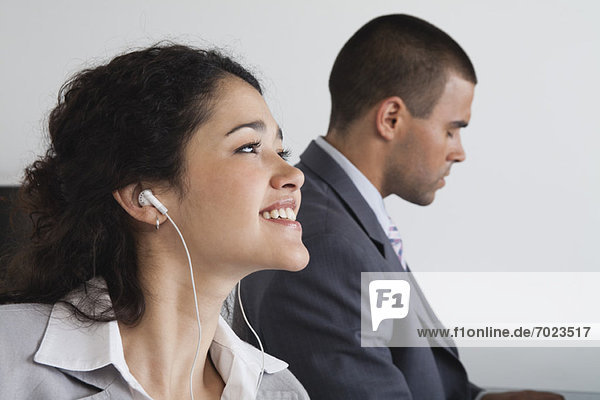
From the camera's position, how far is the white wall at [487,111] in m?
3.01

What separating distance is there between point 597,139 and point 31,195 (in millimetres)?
2425

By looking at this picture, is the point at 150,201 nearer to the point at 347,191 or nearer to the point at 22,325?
the point at 22,325

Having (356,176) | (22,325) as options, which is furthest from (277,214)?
(356,176)

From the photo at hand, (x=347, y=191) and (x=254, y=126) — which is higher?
(x=254, y=126)

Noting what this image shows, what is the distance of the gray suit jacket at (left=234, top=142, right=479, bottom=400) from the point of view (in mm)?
1604

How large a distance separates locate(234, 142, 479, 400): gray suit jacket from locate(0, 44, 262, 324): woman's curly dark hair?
1.66 ft

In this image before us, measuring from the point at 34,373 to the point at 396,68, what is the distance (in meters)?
1.40

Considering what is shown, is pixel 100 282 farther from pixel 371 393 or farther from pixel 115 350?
pixel 371 393

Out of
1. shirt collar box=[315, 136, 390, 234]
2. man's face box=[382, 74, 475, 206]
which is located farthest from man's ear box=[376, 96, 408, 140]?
→ shirt collar box=[315, 136, 390, 234]

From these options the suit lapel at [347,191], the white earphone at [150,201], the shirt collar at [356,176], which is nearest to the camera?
the white earphone at [150,201]

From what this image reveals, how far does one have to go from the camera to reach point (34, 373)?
1.04 m

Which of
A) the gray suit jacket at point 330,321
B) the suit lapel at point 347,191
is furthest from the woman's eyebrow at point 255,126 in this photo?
the suit lapel at point 347,191

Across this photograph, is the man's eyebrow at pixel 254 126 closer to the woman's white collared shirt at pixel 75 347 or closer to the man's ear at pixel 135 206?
the man's ear at pixel 135 206

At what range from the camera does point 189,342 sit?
1207 millimetres
